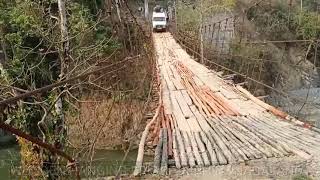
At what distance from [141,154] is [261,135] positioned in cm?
145

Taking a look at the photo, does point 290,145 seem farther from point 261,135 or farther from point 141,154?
point 141,154

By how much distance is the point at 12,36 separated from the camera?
412 inches

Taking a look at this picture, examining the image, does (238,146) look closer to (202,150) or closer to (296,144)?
(202,150)

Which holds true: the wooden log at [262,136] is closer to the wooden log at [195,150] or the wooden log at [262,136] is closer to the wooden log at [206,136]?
→ the wooden log at [206,136]

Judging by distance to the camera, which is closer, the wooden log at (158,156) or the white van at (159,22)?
the wooden log at (158,156)

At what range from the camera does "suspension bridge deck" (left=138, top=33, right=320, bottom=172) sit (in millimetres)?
4531

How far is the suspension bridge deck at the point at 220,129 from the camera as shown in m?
4.53

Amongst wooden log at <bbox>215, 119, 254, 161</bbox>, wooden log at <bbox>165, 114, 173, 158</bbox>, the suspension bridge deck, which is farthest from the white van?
wooden log at <bbox>215, 119, 254, 161</bbox>

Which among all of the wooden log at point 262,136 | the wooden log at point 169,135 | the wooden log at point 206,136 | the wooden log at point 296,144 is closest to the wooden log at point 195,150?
the wooden log at point 206,136

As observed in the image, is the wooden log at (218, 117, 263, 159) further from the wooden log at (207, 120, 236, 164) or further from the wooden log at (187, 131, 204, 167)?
→ the wooden log at (187, 131, 204, 167)

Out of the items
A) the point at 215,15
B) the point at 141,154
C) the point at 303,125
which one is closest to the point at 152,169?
the point at 141,154

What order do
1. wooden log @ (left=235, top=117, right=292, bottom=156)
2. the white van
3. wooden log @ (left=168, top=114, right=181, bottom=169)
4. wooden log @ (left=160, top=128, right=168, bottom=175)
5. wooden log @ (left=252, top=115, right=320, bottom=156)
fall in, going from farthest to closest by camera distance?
the white van < wooden log @ (left=235, top=117, right=292, bottom=156) < wooden log @ (left=252, top=115, right=320, bottom=156) < wooden log @ (left=168, top=114, right=181, bottom=169) < wooden log @ (left=160, top=128, right=168, bottom=175)

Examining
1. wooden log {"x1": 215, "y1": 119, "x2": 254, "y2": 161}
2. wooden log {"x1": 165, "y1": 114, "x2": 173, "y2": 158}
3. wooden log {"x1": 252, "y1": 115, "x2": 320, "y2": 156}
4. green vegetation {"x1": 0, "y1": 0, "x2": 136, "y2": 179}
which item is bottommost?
wooden log {"x1": 165, "y1": 114, "x2": 173, "y2": 158}

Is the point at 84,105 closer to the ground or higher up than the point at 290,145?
closer to the ground
